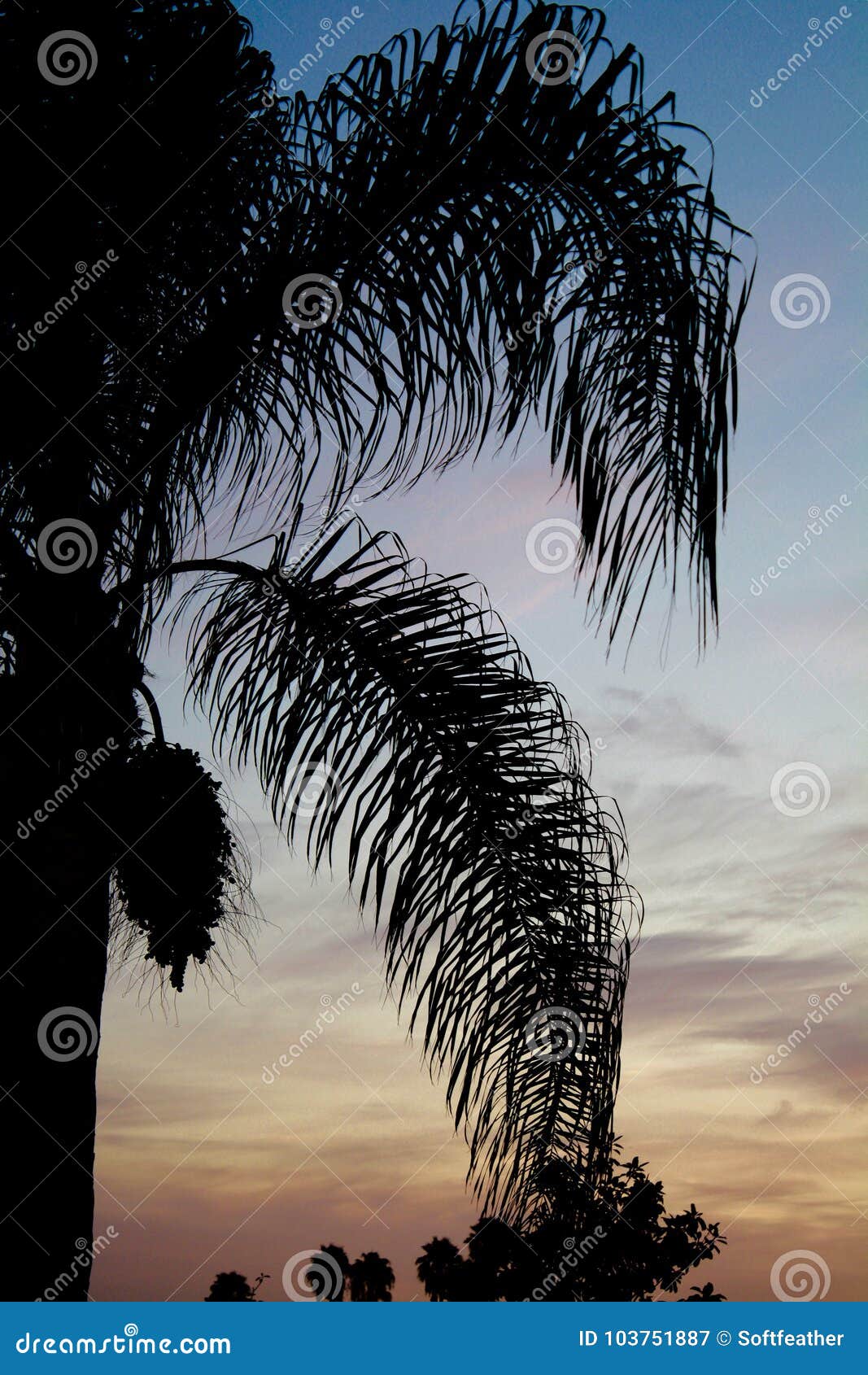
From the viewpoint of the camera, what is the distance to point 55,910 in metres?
3.88

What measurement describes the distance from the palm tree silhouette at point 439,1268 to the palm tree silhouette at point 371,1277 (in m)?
3.96

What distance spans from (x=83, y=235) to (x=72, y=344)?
1.35 feet

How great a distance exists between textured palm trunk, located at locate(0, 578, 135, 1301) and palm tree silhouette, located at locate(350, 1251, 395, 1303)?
20458 millimetres

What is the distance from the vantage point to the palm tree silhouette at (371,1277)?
2216 centimetres

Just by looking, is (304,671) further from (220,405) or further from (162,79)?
(162,79)

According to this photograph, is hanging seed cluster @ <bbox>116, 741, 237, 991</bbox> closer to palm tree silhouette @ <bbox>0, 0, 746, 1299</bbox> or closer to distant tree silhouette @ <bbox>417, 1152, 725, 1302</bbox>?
palm tree silhouette @ <bbox>0, 0, 746, 1299</bbox>

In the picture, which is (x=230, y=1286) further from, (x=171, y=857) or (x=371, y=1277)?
(x=171, y=857)

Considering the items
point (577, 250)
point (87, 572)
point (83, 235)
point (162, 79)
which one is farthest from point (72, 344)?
point (577, 250)

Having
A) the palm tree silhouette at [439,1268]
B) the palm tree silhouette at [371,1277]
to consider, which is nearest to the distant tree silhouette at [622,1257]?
the palm tree silhouette at [439,1268]

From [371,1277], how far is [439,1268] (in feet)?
19.4

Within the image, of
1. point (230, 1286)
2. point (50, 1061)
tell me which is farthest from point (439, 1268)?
point (50, 1061)

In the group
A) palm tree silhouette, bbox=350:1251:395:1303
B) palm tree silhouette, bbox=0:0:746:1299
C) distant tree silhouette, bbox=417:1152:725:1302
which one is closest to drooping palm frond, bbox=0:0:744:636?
palm tree silhouette, bbox=0:0:746:1299

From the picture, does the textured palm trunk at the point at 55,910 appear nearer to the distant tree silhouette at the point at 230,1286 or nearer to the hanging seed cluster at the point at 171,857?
the hanging seed cluster at the point at 171,857

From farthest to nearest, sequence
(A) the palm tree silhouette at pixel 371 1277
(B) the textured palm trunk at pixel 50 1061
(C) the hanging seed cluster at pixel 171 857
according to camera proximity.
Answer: (A) the palm tree silhouette at pixel 371 1277
(C) the hanging seed cluster at pixel 171 857
(B) the textured palm trunk at pixel 50 1061
